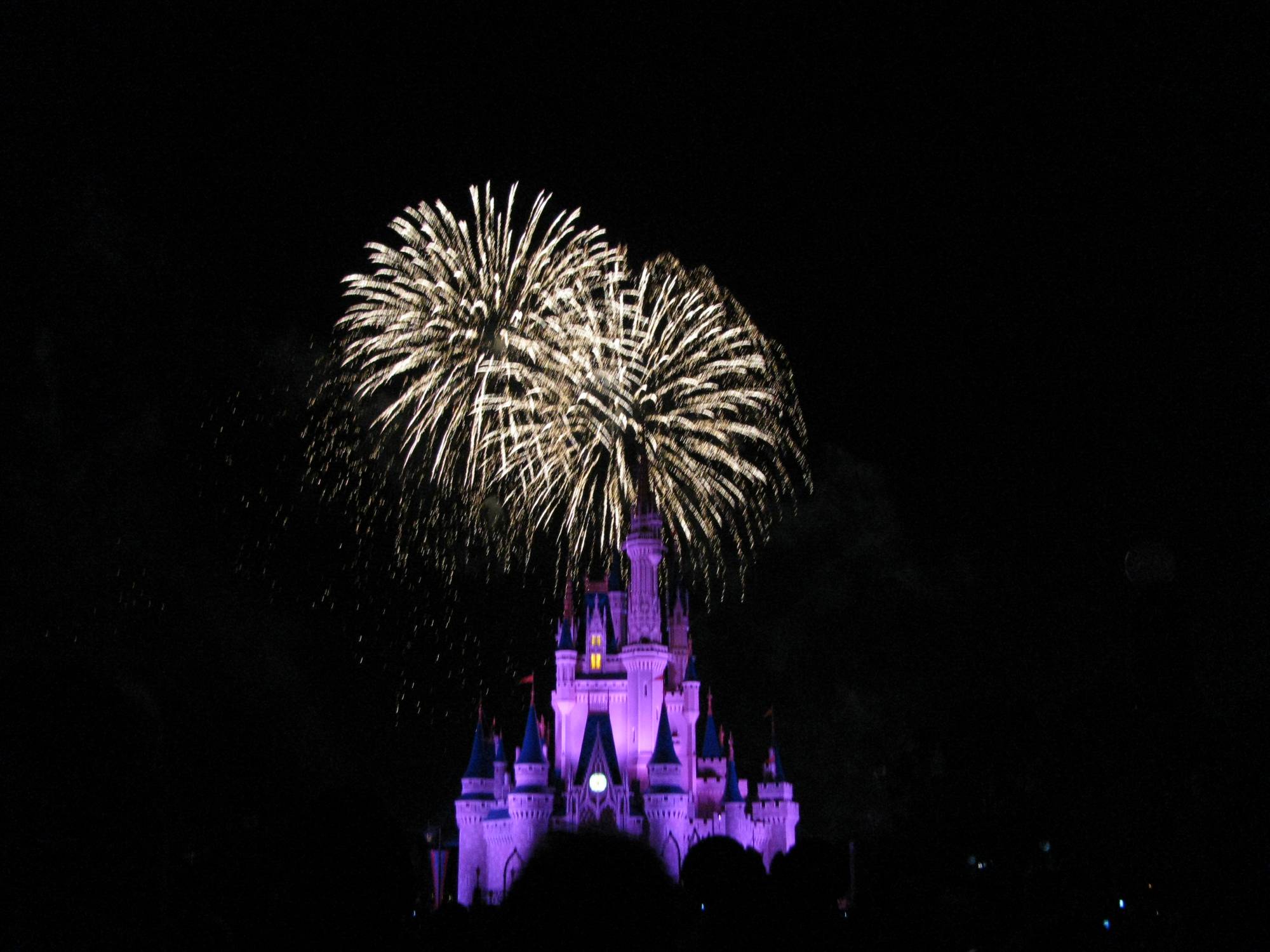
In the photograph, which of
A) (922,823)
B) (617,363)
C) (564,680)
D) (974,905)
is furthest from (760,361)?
(564,680)

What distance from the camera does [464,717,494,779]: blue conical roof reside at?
8262 cm

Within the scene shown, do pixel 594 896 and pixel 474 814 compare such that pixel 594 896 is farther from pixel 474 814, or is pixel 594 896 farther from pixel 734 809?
pixel 474 814

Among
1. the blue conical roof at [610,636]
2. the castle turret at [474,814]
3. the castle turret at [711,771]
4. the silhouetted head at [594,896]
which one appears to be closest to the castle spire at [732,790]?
the castle turret at [711,771]

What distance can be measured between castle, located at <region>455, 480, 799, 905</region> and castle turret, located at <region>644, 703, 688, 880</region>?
67mm

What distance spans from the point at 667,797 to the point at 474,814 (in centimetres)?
1086

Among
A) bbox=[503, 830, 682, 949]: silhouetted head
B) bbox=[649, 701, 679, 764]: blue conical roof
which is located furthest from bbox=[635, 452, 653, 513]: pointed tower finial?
bbox=[503, 830, 682, 949]: silhouetted head

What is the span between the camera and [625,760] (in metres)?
82.2

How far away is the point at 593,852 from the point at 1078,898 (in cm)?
2391

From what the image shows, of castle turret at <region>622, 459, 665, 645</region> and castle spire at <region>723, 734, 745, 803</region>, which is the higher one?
castle turret at <region>622, 459, 665, 645</region>

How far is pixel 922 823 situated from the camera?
73750 mm

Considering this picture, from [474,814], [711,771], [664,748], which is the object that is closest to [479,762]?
[474,814]

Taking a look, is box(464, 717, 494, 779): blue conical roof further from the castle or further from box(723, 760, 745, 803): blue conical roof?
box(723, 760, 745, 803): blue conical roof

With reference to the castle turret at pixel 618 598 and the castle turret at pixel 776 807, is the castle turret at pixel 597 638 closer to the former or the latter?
the castle turret at pixel 618 598

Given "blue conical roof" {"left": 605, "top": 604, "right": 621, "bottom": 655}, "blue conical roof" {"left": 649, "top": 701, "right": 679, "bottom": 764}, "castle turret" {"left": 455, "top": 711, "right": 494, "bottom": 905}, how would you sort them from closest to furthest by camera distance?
"blue conical roof" {"left": 649, "top": 701, "right": 679, "bottom": 764} → "castle turret" {"left": 455, "top": 711, "right": 494, "bottom": 905} → "blue conical roof" {"left": 605, "top": 604, "right": 621, "bottom": 655}
